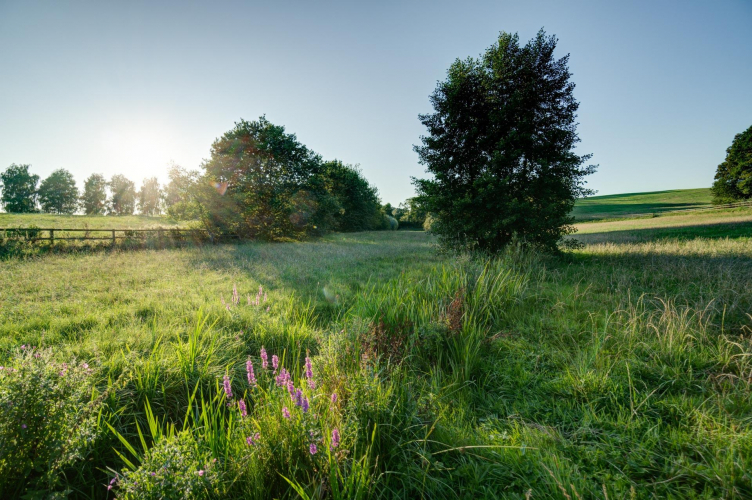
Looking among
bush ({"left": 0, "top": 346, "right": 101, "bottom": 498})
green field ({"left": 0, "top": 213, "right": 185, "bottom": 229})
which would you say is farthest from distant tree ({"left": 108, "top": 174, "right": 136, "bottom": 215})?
bush ({"left": 0, "top": 346, "right": 101, "bottom": 498})

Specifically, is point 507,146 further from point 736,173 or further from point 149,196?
point 149,196

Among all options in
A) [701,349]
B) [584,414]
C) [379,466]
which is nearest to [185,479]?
[379,466]

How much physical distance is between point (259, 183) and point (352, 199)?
2871 centimetres

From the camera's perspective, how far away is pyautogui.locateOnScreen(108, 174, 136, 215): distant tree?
7788 centimetres

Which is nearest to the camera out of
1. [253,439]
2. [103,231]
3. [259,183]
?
[253,439]

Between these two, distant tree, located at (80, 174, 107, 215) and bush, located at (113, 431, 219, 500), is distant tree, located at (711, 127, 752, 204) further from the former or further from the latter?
distant tree, located at (80, 174, 107, 215)

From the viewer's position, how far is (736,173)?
119 ft

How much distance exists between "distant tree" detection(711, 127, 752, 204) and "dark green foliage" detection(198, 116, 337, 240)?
178 feet

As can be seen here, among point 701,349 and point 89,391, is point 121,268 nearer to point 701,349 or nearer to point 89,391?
point 89,391

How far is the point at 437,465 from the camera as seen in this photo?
6.10 feet

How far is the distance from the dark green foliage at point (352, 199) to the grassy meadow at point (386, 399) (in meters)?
42.8

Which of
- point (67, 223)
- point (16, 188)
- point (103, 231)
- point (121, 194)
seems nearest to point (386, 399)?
point (103, 231)

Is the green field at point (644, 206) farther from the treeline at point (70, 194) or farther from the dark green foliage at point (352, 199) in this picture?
the treeline at point (70, 194)

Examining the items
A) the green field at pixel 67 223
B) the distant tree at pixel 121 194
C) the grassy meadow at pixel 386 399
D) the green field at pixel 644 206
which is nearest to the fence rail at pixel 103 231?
the green field at pixel 67 223
